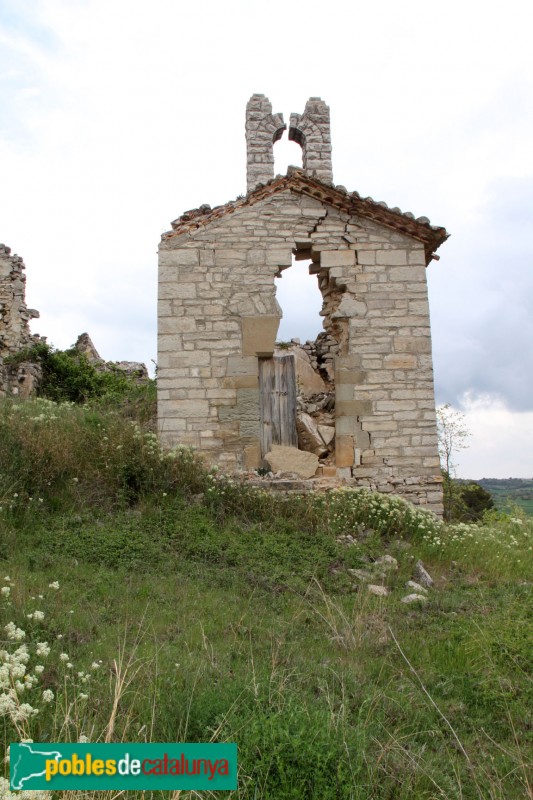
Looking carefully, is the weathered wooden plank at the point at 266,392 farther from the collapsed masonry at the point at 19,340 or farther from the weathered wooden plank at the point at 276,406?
the collapsed masonry at the point at 19,340

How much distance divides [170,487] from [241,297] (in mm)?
3294

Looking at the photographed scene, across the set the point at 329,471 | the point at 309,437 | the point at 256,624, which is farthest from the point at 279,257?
the point at 256,624

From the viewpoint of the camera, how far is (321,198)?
10273 mm

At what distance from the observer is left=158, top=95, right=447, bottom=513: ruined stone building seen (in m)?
9.75

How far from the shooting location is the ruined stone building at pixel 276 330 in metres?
9.75

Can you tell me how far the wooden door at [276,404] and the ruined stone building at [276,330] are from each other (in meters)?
0.02

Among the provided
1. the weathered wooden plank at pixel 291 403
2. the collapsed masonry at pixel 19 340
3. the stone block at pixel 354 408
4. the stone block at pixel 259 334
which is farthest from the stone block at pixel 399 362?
the collapsed masonry at pixel 19 340

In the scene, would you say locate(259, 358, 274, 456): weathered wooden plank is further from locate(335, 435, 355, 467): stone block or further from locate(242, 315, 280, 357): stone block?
locate(335, 435, 355, 467): stone block

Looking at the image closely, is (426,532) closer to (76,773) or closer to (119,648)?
(119,648)

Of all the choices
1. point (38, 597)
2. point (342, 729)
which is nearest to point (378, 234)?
point (38, 597)

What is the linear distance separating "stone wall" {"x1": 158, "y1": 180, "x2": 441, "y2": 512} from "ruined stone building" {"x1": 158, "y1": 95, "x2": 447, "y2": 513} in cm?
2

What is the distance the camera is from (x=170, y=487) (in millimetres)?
8367

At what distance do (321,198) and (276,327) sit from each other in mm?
2211

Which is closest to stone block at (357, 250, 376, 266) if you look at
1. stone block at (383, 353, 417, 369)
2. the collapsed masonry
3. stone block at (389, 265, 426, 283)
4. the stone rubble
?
stone block at (389, 265, 426, 283)
